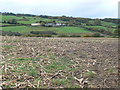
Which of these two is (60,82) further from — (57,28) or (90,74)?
(57,28)

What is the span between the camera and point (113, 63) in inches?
271

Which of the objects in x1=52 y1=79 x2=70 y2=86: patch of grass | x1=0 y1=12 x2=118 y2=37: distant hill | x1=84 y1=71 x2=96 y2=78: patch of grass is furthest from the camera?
x1=0 y1=12 x2=118 y2=37: distant hill

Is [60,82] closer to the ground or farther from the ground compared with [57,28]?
closer to the ground

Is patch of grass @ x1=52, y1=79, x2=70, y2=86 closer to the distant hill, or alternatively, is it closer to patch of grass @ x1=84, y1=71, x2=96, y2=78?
patch of grass @ x1=84, y1=71, x2=96, y2=78

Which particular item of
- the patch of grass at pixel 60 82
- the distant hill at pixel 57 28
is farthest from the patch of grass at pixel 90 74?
the distant hill at pixel 57 28

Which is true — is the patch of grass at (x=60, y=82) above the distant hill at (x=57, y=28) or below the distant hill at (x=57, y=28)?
below

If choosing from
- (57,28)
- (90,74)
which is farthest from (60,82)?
(57,28)

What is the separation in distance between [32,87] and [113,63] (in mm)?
3883

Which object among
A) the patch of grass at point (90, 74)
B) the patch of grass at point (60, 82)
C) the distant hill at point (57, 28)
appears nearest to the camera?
the patch of grass at point (60, 82)

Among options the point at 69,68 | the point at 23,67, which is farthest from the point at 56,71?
the point at 23,67

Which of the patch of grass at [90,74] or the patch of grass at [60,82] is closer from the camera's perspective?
the patch of grass at [60,82]

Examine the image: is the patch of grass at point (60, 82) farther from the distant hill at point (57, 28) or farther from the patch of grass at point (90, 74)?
the distant hill at point (57, 28)

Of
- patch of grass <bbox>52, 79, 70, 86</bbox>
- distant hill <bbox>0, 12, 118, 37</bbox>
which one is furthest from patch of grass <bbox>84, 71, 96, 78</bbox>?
distant hill <bbox>0, 12, 118, 37</bbox>

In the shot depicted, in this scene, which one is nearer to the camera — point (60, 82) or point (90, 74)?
point (60, 82)
